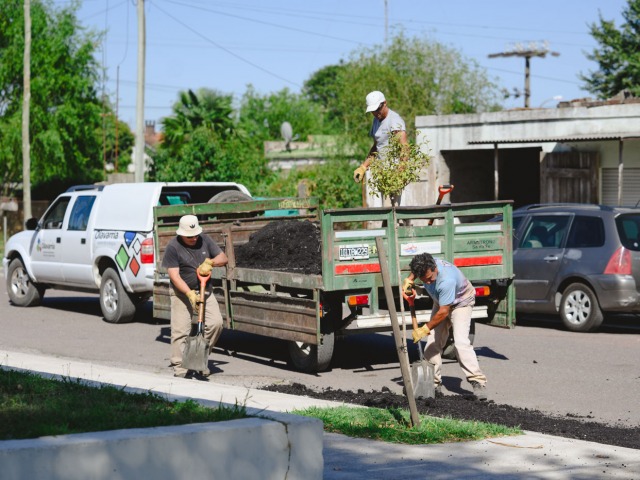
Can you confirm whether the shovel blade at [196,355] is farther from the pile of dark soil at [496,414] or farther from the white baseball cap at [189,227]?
the white baseball cap at [189,227]

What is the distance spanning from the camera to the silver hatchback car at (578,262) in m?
14.9

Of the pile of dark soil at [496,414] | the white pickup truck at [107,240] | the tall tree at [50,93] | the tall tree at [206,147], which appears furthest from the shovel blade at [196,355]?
the tall tree at [50,93]

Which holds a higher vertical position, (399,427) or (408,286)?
(408,286)

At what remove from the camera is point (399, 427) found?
8.35 metres

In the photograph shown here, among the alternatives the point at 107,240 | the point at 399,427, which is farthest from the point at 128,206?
the point at 399,427

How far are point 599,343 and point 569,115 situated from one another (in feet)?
41.9

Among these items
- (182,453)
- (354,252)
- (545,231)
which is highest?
(545,231)

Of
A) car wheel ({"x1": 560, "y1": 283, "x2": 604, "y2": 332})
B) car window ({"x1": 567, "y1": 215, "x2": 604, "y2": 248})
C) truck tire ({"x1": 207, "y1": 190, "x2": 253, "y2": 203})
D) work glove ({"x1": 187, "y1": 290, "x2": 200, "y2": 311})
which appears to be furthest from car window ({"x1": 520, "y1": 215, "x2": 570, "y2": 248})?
work glove ({"x1": 187, "y1": 290, "x2": 200, "y2": 311})

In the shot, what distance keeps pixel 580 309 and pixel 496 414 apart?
655 centimetres

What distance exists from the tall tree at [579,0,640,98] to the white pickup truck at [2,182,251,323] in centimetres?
3229

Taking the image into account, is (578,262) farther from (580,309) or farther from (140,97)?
(140,97)

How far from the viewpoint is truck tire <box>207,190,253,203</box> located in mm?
15414

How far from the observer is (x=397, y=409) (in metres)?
9.06

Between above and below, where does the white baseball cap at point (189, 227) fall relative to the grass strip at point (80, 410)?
above
